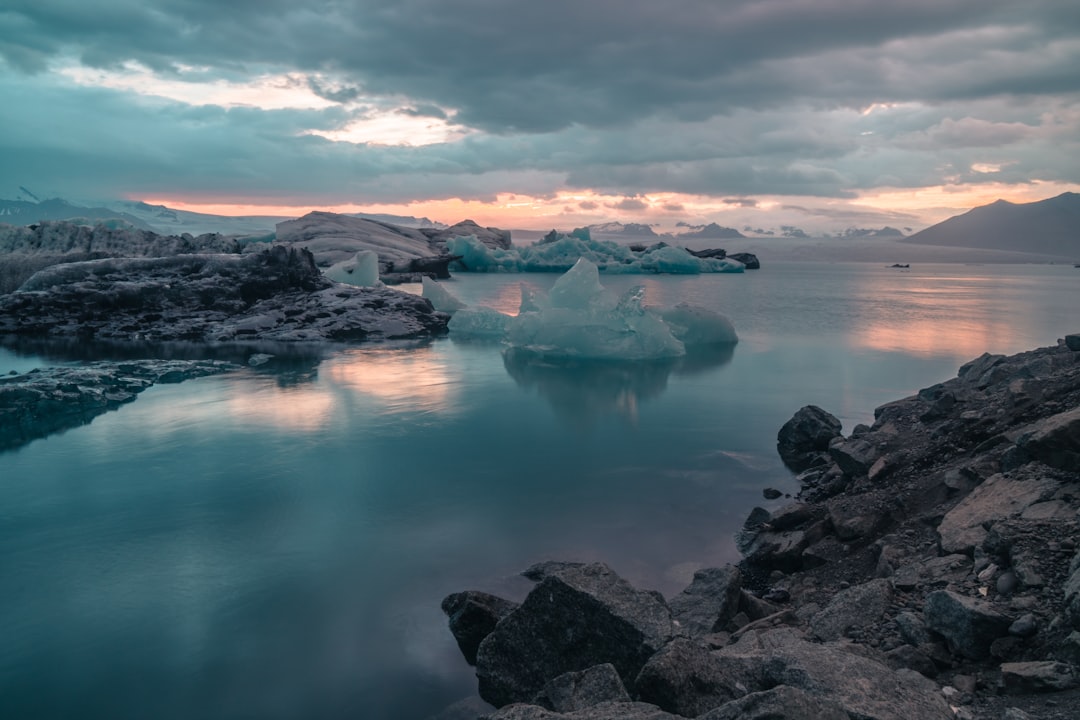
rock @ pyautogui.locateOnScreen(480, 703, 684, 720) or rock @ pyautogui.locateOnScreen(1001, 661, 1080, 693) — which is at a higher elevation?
rock @ pyautogui.locateOnScreen(1001, 661, 1080, 693)

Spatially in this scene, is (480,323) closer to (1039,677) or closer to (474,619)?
(474,619)

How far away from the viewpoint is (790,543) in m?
5.10

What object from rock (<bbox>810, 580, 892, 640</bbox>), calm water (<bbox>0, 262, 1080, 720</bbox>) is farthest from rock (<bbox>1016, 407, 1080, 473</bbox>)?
calm water (<bbox>0, 262, 1080, 720</bbox>)

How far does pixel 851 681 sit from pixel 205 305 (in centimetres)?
1733

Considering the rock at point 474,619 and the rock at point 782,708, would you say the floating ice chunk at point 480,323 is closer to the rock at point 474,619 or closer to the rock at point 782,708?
the rock at point 474,619

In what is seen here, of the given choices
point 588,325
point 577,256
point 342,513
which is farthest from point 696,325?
point 577,256

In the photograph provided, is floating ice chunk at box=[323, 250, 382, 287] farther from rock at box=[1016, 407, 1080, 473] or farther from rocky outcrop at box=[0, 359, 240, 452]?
rock at box=[1016, 407, 1080, 473]

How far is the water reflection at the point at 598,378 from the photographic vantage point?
10453 millimetres

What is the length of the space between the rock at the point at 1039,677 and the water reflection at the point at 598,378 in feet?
22.9

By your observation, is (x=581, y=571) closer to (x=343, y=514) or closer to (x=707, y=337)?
(x=343, y=514)

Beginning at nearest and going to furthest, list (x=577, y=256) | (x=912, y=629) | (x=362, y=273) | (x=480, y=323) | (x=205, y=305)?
(x=912, y=629)
(x=480, y=323)
(x=205, y=305)
(x=362, y=273)
(x=577, y=256)

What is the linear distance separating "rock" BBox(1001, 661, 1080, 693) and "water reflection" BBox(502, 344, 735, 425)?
22.9 feet

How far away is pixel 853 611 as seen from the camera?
11.7ft

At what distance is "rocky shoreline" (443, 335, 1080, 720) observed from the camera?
2.65 meters
